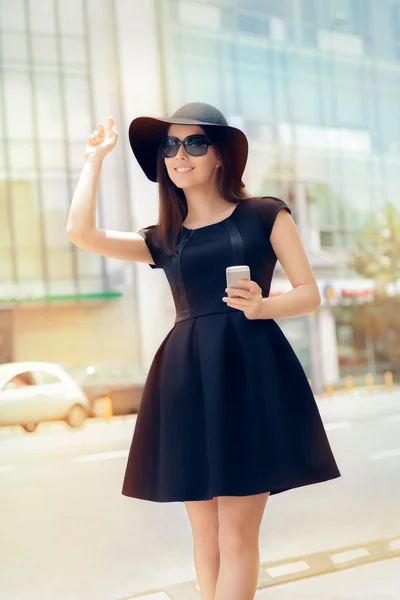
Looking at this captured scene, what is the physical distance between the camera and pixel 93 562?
9.35ft

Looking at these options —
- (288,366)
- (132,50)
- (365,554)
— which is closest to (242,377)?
(288,366)

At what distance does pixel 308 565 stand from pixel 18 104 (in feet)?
18.4

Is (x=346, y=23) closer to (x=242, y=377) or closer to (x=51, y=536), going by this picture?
(x=51, y=536)

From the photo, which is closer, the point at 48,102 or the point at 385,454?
the point at 385,454

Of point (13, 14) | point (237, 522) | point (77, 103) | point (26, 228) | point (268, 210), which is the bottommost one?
point (237, 522)

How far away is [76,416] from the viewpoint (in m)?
4.89

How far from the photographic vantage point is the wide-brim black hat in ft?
5.38

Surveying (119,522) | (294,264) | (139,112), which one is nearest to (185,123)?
(294,264)

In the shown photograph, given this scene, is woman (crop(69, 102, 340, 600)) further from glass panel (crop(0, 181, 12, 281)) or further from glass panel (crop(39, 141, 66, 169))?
glass panel (crop(0, 181, 12, 281))

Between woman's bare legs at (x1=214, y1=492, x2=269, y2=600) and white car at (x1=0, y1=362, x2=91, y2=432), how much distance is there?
7.66 feet

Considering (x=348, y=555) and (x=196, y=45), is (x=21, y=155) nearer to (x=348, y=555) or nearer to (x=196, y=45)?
(x=196, y=45)

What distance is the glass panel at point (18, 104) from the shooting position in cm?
675

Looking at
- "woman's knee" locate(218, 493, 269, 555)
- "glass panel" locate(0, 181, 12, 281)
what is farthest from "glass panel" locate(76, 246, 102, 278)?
"woman's knee" locate(218, 493, 269, 555)

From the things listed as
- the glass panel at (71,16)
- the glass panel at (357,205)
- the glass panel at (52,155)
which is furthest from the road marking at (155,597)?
the glass panel at (357,205)
